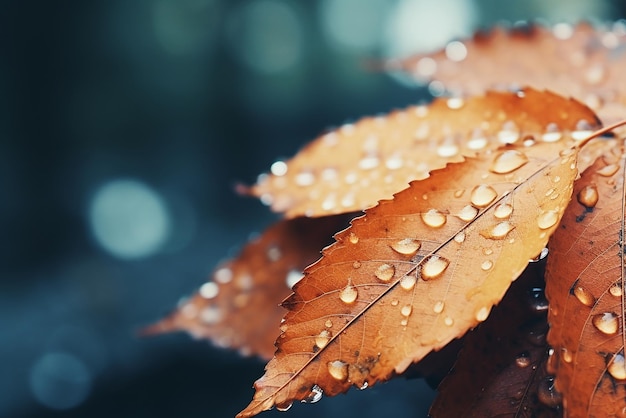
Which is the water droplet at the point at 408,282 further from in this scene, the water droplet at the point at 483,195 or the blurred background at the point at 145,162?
the blurred background at the point at 145,162

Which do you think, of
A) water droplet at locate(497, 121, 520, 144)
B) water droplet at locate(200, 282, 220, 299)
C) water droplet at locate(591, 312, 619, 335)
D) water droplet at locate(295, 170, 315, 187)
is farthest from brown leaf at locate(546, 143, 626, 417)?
Result: water droplet at locate(200, 282, 220, 299)

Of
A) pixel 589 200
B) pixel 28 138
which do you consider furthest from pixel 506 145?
pixel 28 138

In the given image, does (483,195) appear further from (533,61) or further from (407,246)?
(533,61)

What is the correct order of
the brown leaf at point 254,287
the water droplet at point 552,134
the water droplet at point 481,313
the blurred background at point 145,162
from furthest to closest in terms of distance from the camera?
the blurred background at point 145,162 → the brown leaf at point 254,287 → the water droplet at point 552,134 → the water droplet at point 481,313

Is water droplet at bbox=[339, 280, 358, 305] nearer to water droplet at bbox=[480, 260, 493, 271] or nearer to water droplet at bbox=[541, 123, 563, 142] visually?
water droplet at bbox=[480, 260, 493, 271]

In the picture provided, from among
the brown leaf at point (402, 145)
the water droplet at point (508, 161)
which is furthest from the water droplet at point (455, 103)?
the water droplet at point (508, 161)

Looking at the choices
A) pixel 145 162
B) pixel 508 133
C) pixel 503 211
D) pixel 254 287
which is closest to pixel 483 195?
pixel 503 211

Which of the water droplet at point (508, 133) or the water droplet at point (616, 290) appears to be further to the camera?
the water droplet at point (508, 133)

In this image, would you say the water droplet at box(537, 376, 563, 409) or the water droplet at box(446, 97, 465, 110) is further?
the water droplet at box(446, 97, 465, 110)
